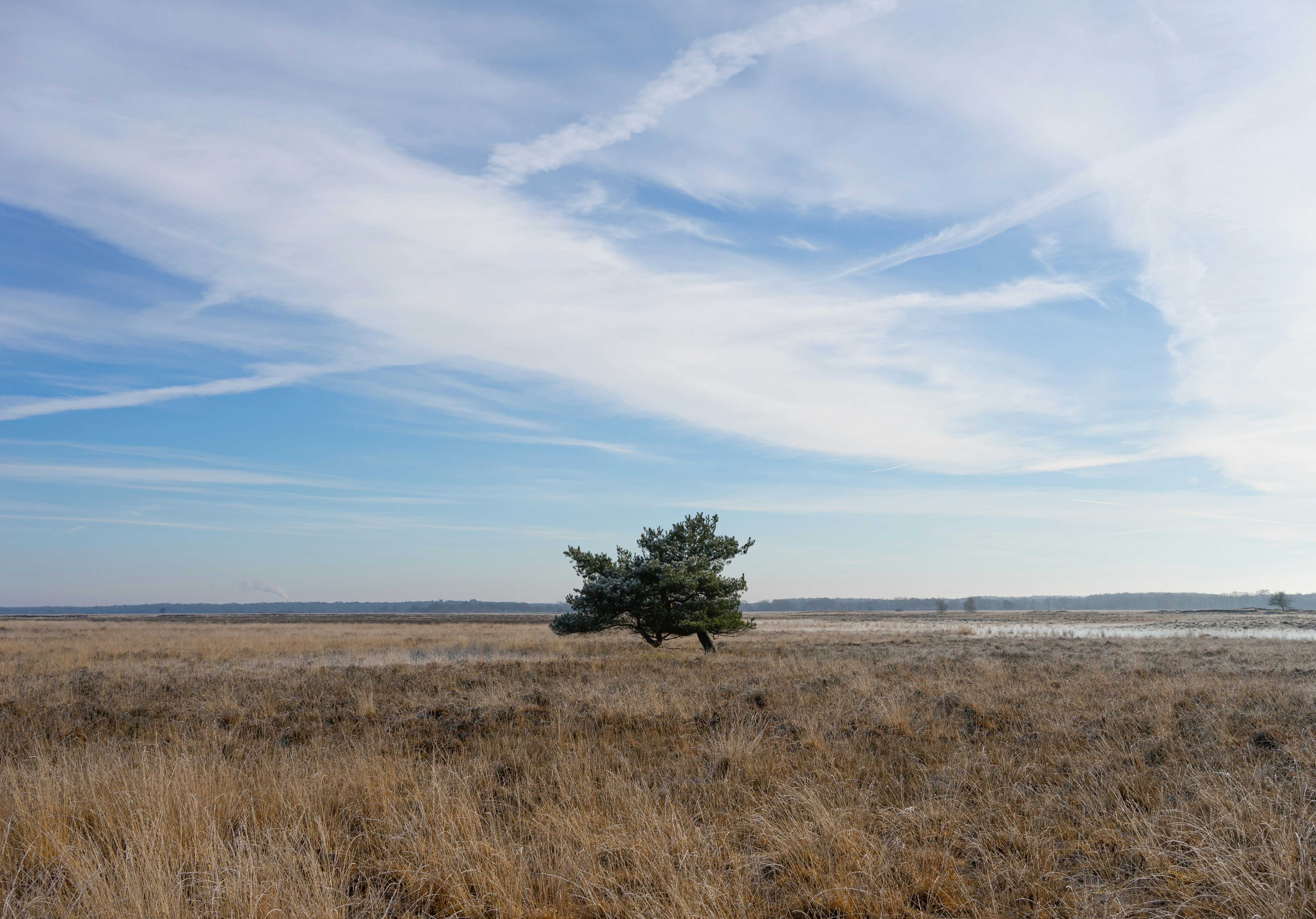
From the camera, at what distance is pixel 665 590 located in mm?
27531

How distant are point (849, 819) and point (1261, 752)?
614 centimetres

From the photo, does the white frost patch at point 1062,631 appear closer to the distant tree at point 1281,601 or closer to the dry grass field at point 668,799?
the dry grass field at point 668,799

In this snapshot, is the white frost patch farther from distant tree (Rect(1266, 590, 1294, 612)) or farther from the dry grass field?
distant tree (Rect(1266, 590, 1294, 612))

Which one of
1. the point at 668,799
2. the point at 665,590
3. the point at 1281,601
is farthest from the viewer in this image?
the point at 1281,601

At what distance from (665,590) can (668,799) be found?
21.5 m

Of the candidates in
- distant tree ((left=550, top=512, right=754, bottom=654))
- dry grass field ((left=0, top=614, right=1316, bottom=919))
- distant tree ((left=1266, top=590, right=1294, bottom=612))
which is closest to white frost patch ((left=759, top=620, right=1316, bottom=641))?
distant tree ((left=550, top=512, right=754, bottom=654))

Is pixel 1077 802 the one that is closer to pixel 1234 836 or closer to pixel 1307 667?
pixel 1234 836

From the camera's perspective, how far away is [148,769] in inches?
277

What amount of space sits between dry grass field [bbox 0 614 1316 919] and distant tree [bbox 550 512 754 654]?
11.3m

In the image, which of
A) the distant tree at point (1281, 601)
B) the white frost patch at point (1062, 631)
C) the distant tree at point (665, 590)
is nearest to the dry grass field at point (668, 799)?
the distant tree at point (665, 590)

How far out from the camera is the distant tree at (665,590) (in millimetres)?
27125

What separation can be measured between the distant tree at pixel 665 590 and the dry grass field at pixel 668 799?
445 inches

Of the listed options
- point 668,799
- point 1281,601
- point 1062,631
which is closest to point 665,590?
point 668,799

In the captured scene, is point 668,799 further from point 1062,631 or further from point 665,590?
point 1062,631
